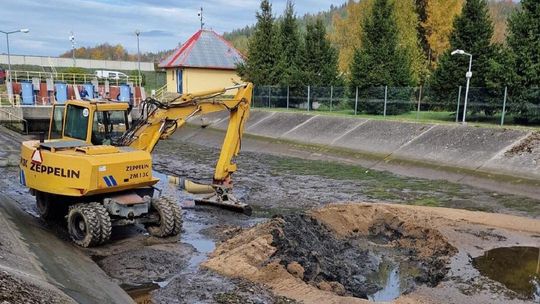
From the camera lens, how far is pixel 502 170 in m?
18.0


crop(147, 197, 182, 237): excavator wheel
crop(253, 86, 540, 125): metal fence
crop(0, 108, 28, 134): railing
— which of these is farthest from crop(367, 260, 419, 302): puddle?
crop(0, 108, 28, 134): railing

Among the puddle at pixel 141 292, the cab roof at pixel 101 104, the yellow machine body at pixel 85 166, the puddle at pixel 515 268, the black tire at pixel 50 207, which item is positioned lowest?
the puddle at pixel 515 268

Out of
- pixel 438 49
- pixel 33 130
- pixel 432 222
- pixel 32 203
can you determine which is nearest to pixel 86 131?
pixel 32 203

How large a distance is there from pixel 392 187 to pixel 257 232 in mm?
8662

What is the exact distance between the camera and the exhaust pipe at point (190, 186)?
15.8m

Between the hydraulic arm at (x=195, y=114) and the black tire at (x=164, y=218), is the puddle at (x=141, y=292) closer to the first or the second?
the black tire at (x=164, y=218)

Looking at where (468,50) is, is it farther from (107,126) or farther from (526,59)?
(107,126)

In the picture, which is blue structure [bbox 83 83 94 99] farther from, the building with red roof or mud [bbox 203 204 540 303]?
mud [bbox 203 204 540 303]

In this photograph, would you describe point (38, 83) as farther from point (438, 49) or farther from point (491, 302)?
point (491, 302)

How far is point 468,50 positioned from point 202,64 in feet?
84.4

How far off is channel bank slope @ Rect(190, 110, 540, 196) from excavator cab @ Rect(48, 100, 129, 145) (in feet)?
41.0

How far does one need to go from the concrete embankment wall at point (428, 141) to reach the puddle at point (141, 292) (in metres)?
14.2

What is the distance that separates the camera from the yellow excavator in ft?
31.8

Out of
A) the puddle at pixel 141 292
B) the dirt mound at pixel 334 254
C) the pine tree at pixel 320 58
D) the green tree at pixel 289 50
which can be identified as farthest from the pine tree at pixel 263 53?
the puddle at pixel 141 292
